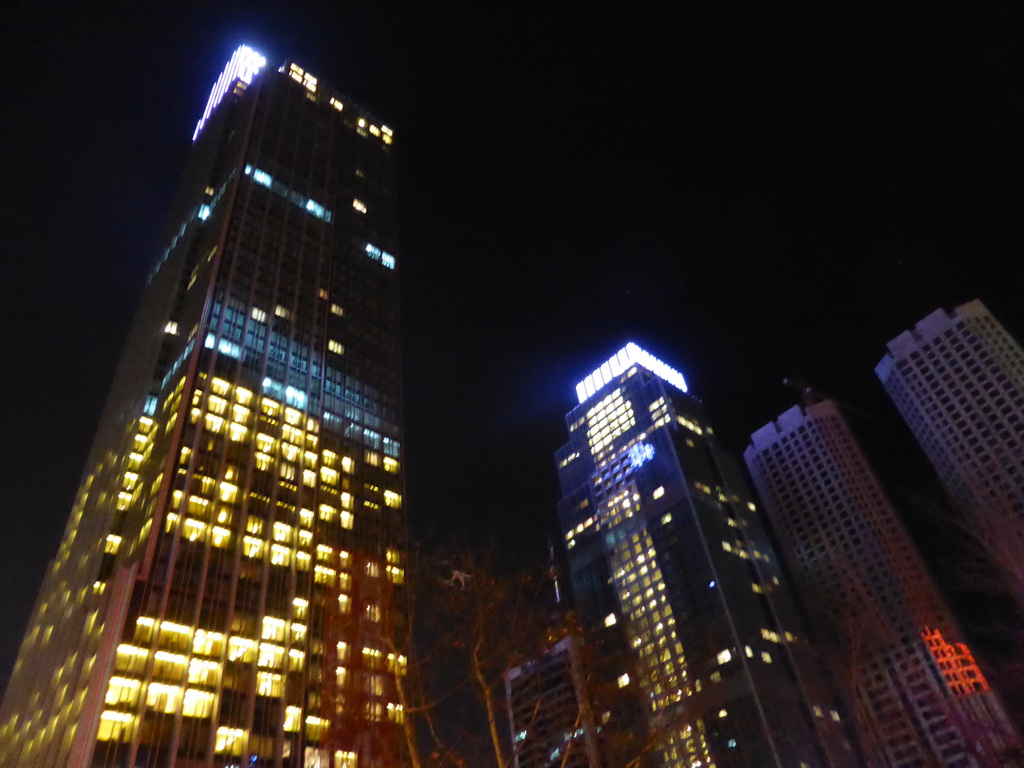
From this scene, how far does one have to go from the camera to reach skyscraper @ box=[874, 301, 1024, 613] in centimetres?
11788

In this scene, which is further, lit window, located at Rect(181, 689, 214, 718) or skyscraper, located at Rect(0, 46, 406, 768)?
skyscraper, located at Rect(0, 46, 406, 768)

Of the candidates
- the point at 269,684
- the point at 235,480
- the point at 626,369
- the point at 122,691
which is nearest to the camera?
the point at 122,691

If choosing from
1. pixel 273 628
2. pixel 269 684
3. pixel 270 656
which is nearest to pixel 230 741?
pixel 269 684

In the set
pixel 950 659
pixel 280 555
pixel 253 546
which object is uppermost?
pixel 253 546

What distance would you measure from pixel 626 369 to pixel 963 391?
63.2 metres

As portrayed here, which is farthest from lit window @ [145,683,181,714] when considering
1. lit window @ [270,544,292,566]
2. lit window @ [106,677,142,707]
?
lit window @ [270,544,292,566]

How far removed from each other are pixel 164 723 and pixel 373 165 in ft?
299

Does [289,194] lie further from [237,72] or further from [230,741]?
[230,741]

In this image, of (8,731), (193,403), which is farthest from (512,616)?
(8,731)

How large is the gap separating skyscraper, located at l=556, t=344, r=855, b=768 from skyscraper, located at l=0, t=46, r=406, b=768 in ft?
117

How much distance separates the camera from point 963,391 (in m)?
130

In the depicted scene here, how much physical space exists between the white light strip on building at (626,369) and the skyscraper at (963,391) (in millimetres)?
44807

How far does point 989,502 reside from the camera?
24.0 metres

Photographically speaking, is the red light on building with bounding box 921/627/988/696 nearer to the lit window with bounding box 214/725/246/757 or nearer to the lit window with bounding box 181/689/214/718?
the lit window with bounding box 214/725/246/757
